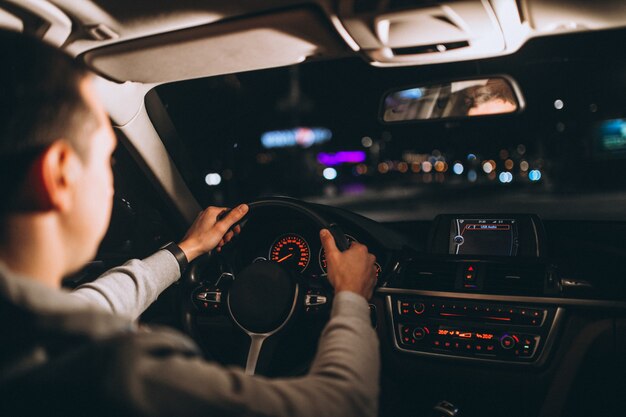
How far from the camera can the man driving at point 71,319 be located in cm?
99

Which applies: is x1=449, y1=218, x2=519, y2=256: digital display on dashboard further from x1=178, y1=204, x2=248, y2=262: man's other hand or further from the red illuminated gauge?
x1=178, y1=204, x2=248, y2=262: man's other hand

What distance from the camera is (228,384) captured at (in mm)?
1122

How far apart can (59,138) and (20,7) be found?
1.54 metres

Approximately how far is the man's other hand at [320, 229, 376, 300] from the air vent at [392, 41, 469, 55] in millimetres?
1294

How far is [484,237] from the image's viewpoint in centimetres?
328

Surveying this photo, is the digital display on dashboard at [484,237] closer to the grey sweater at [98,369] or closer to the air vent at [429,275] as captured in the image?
the air vent at [429,275]

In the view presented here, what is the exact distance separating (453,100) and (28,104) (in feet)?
9.22

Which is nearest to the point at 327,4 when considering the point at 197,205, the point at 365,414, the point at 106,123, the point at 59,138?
the point at 106,123

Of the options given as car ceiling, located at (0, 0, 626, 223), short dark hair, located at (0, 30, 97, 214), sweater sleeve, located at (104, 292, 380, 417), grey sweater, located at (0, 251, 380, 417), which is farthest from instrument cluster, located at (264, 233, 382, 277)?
short dark hair, located at (0, 30, 97, 214)

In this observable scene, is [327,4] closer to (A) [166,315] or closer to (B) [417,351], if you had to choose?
(B) [417,351]

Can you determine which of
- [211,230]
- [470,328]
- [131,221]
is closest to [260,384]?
[211,230]

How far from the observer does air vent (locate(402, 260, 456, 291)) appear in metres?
3.00

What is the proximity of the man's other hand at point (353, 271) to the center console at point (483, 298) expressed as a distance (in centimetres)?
116

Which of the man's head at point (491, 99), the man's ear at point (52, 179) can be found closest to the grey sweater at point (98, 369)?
the man's ear at point (52, 179)
